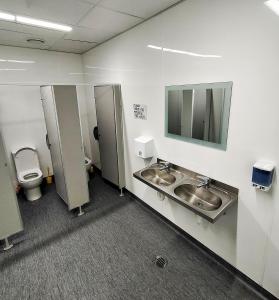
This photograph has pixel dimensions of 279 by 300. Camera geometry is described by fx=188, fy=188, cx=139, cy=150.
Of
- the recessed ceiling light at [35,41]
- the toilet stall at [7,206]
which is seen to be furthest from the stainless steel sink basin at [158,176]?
the recessed ceiling light at [35,41]

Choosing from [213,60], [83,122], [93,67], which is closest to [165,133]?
[213,60]

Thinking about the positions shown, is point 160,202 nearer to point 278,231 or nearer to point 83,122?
point 278,231

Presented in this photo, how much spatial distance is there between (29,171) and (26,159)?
0.22m

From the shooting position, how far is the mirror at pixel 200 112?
5.42 feet

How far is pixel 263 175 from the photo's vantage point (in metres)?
1.38

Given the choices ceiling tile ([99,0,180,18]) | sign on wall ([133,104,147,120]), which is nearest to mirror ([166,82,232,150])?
sign on wall ([133,104,147,120])

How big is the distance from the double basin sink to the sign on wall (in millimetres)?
695

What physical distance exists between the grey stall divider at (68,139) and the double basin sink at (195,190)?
3.23 feet

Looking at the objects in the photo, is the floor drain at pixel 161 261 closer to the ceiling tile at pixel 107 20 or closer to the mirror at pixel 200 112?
the mirror at pixel 200 112

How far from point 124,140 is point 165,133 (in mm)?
1003

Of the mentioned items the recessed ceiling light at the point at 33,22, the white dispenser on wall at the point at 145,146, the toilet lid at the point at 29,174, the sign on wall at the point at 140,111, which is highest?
the recessed ceiling light at the point at 33,22

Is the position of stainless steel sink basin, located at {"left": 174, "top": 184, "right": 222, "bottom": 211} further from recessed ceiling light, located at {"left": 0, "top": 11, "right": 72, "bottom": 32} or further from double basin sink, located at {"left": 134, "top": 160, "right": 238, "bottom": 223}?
recessed ceiling light, located at {"left": 0, "top": 11, "right": 72, "bottom": 32}

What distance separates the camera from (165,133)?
2.29 m

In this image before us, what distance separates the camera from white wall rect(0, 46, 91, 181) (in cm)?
318
